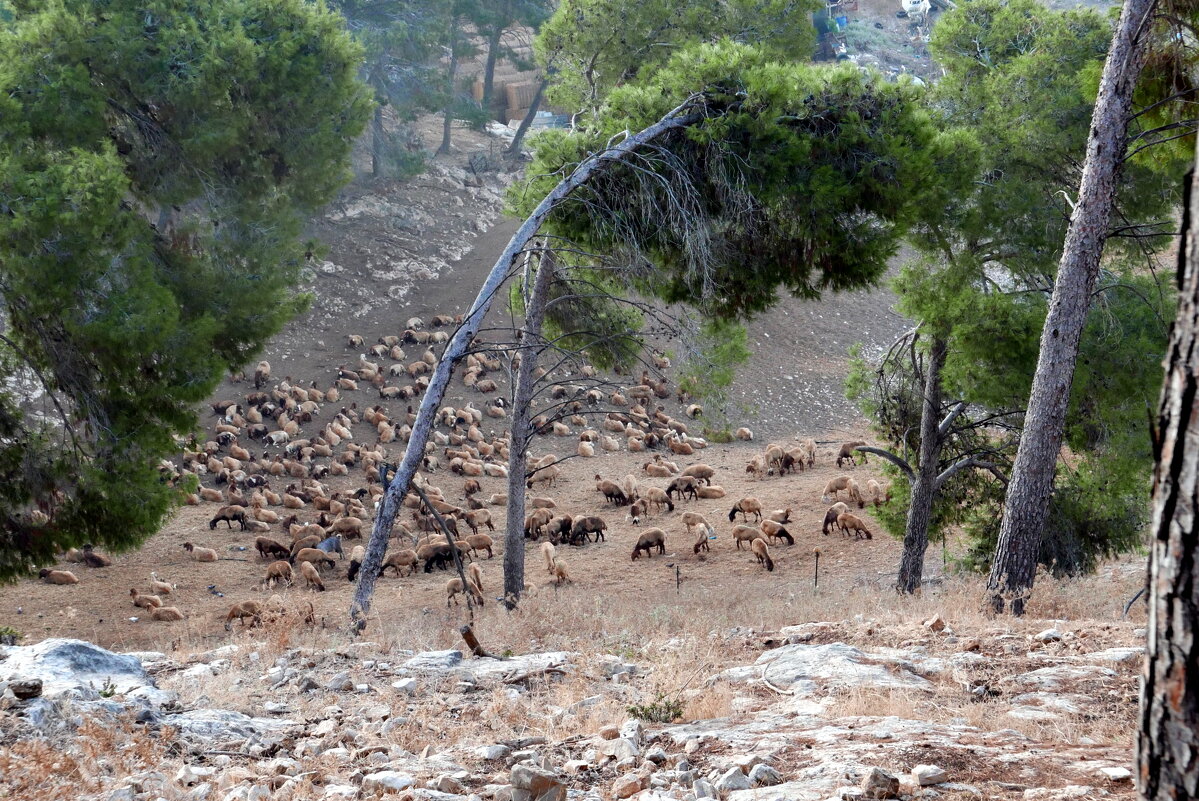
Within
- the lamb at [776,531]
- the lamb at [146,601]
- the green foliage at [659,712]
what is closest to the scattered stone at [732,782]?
the green foliage at [659,712]

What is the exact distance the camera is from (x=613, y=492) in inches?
882

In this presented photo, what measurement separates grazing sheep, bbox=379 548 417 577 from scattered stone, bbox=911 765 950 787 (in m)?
14.5

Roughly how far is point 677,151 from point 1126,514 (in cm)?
869

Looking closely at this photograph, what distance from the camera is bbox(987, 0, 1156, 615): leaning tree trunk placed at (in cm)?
816

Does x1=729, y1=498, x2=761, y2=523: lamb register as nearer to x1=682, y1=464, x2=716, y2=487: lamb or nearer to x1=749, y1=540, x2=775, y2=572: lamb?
x1=749, y1=540, x2=775, y2=572: lamb

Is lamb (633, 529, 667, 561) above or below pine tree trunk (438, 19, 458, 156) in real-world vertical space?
below

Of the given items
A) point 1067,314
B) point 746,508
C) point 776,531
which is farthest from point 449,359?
point 746,508

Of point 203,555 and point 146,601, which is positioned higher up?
point 203,555

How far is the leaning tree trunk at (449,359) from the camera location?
998 centimetres

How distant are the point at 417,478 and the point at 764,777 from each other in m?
19.5

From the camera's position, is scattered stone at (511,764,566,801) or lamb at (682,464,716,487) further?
lamb at (682,464,716,487)

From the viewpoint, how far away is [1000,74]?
42.7ft

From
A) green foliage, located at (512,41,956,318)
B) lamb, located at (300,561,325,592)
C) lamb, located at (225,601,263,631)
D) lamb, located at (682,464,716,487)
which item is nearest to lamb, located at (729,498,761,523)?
lamb, located at (682,464,716,487)

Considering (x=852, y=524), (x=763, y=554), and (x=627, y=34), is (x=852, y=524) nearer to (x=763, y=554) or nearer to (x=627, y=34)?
(x=763, y=554)
